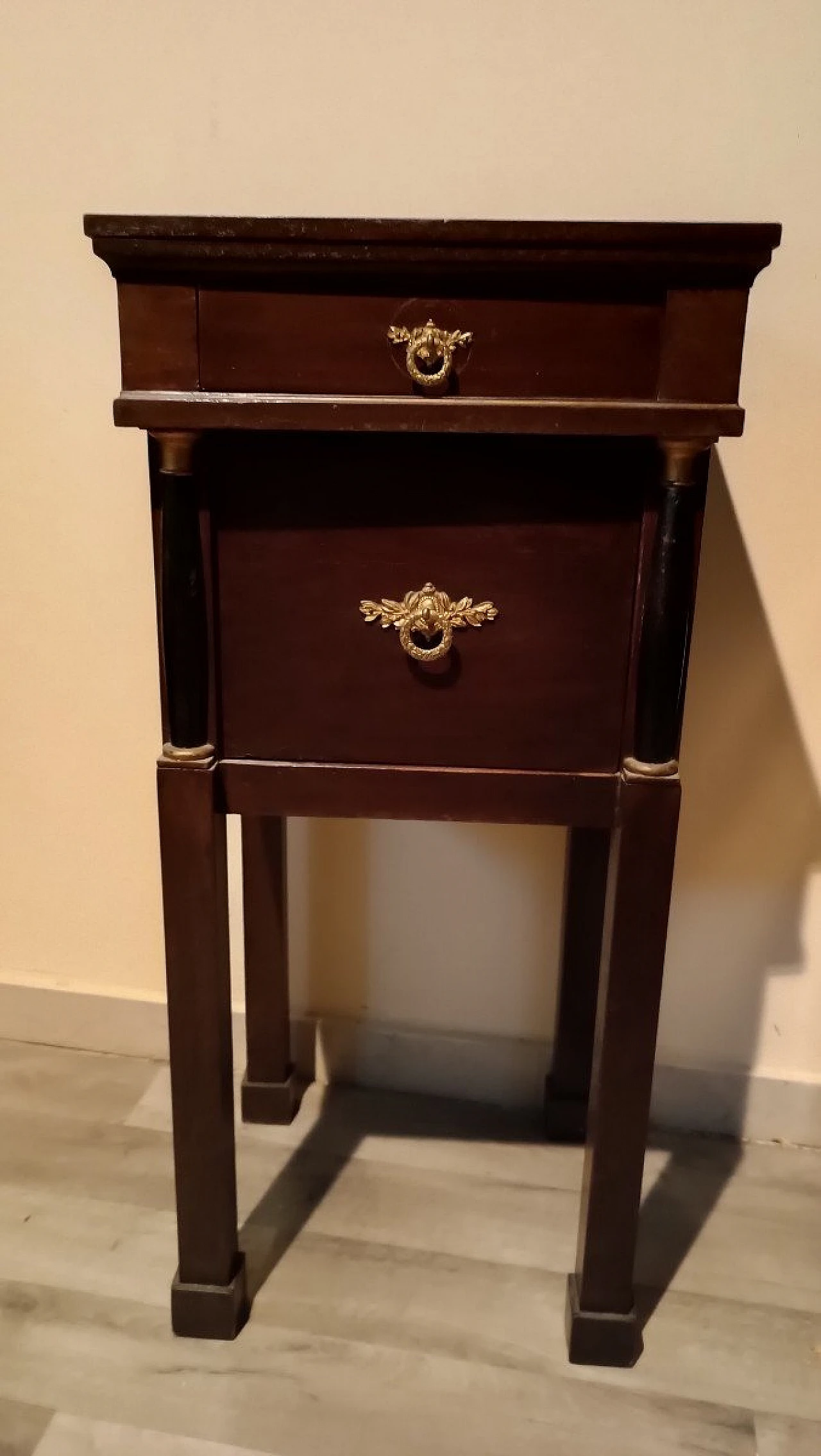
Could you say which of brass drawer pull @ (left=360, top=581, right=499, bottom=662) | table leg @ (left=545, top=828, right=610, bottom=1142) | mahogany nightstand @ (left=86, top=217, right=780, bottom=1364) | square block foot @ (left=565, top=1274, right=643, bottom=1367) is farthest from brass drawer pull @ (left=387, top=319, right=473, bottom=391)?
square block foot @ (left=565, top=1274, right=643, bottom=1367)

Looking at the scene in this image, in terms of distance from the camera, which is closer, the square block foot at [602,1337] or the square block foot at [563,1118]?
the square block foot at [602,1337]

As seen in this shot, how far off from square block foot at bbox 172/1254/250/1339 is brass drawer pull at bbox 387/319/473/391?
2.60 feet

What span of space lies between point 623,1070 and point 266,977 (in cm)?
48

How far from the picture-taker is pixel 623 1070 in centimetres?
91

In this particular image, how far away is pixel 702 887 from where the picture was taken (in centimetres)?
125

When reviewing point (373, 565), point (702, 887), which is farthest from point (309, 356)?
point (702, 887)

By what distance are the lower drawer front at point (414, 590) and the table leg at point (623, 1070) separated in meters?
0.06

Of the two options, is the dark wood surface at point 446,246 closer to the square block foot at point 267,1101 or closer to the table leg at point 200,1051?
the table leg at point 200,1051

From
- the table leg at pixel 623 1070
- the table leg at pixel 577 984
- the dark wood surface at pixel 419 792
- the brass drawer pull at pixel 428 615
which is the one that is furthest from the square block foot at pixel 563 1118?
the brass drawer pull at pixel 428 615

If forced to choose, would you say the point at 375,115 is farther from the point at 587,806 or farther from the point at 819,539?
the point at 587,806

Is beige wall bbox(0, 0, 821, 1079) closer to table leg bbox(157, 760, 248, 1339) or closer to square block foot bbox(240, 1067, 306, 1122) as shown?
square block foot bbox(240, 1067, 306, 1122)

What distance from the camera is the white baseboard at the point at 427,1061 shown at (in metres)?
1.29

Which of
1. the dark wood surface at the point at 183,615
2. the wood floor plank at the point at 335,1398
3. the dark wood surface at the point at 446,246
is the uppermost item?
the dark wood surface at the point at 446,246

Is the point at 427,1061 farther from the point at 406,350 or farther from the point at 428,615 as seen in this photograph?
the point at 406,350
